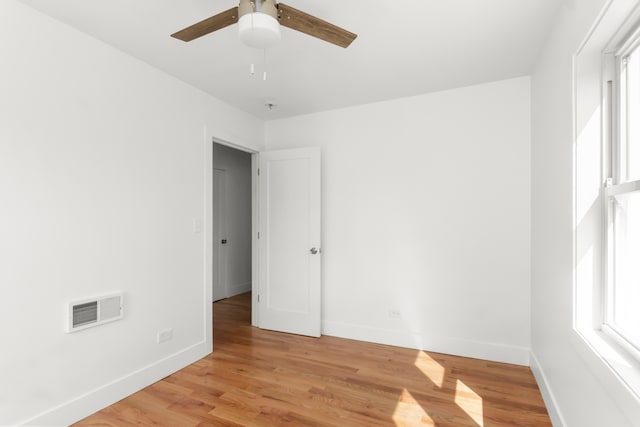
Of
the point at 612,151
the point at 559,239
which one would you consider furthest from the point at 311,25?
the point at 559,239

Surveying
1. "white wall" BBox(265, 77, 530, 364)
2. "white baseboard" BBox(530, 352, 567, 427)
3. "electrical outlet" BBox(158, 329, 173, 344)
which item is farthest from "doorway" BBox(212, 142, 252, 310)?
"white baseboard" BBox(530, 352, 567, 427)

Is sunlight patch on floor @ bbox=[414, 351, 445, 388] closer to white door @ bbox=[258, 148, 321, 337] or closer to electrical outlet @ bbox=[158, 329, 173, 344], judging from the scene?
white door @ bbox=[258, 148, 321, 337]

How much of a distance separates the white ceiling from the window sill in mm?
1889

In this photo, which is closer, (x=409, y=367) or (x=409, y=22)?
(x=409, y=22)

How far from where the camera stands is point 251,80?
9.86 feet

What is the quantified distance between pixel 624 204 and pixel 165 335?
128 inches

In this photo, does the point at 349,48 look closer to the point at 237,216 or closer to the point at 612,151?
the point at 612,151

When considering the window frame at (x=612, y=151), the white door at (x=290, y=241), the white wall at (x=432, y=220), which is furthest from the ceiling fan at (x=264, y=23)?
the white door at (x=290, y=241)

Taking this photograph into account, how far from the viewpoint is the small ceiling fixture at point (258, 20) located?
1.41 metres

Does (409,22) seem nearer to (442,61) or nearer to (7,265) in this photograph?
(442,61)

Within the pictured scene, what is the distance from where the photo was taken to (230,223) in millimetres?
5715

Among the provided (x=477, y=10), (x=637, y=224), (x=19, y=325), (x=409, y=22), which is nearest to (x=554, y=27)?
(x=477, y=10)

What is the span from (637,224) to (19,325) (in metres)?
3.20

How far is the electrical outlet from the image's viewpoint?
2.79 m
